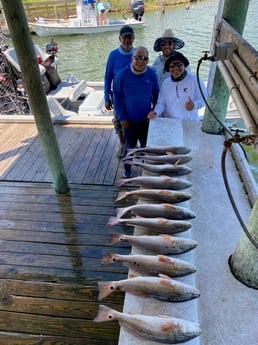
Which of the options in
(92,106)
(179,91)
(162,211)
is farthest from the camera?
(92,106)

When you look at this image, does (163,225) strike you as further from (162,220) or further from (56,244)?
(56,244)

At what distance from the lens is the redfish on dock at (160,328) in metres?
1.32

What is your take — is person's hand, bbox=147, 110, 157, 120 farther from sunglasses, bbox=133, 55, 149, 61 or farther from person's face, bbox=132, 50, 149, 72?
sunglasses, bbox=133, 55, 149, 61

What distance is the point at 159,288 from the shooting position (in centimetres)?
151

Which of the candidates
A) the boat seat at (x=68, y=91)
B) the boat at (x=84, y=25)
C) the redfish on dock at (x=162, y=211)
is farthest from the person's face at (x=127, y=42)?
the boat at (x=84, y=25)

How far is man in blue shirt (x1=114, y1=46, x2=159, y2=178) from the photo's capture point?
9.32 feet

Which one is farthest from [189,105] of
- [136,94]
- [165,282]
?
[165,282]

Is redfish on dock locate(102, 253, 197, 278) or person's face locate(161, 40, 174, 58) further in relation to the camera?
person's face locate(161, 40, 174, 58)

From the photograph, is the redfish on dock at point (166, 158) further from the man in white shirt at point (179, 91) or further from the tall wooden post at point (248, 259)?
the tall wooden post at point (248, 259)

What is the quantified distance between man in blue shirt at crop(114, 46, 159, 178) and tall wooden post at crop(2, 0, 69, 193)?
0.85 metres

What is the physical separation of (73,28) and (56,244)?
20.5m

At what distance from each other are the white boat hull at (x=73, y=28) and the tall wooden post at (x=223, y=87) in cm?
1895

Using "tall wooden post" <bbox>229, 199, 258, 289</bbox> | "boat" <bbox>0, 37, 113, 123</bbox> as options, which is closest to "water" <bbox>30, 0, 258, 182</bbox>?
"boat" <bbox>0, 37, 113, 123</bbox>

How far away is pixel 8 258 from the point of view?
266 centimetres
